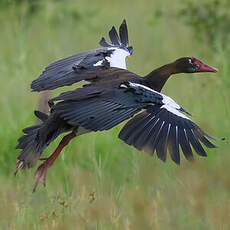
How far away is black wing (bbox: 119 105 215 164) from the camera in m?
4.63

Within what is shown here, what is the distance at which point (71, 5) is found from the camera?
11977mm

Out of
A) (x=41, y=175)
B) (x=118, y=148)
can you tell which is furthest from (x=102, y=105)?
(x=118, y=148)

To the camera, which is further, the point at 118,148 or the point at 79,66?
the point at 118,148

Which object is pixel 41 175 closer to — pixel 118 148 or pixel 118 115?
pixel 118 115

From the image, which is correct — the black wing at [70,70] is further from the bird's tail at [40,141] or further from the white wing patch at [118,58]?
the bird's tail at [40,141]

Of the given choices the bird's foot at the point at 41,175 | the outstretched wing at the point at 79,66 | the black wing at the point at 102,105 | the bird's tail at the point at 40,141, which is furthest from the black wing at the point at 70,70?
the bird's foot at the point at 41,175

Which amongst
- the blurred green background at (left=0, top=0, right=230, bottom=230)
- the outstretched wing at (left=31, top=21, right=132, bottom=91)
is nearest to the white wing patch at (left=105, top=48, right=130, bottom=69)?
the outstretched wing at (left=31, top=21, right=132, bottom=91)

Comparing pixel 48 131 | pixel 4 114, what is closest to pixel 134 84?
pixel 48 131

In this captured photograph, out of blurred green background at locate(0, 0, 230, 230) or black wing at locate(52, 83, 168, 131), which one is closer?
blurred green background at locate(0, 0, 230, 230)

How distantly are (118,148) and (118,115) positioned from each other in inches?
59.7

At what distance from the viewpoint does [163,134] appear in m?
4.78

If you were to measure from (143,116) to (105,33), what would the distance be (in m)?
6.63

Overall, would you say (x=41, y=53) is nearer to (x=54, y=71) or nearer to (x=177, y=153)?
(x=54, y=71)

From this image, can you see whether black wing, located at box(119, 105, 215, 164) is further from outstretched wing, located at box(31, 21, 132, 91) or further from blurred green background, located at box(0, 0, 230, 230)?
outstretched wing, located at box(31, 21, 132, 91)
